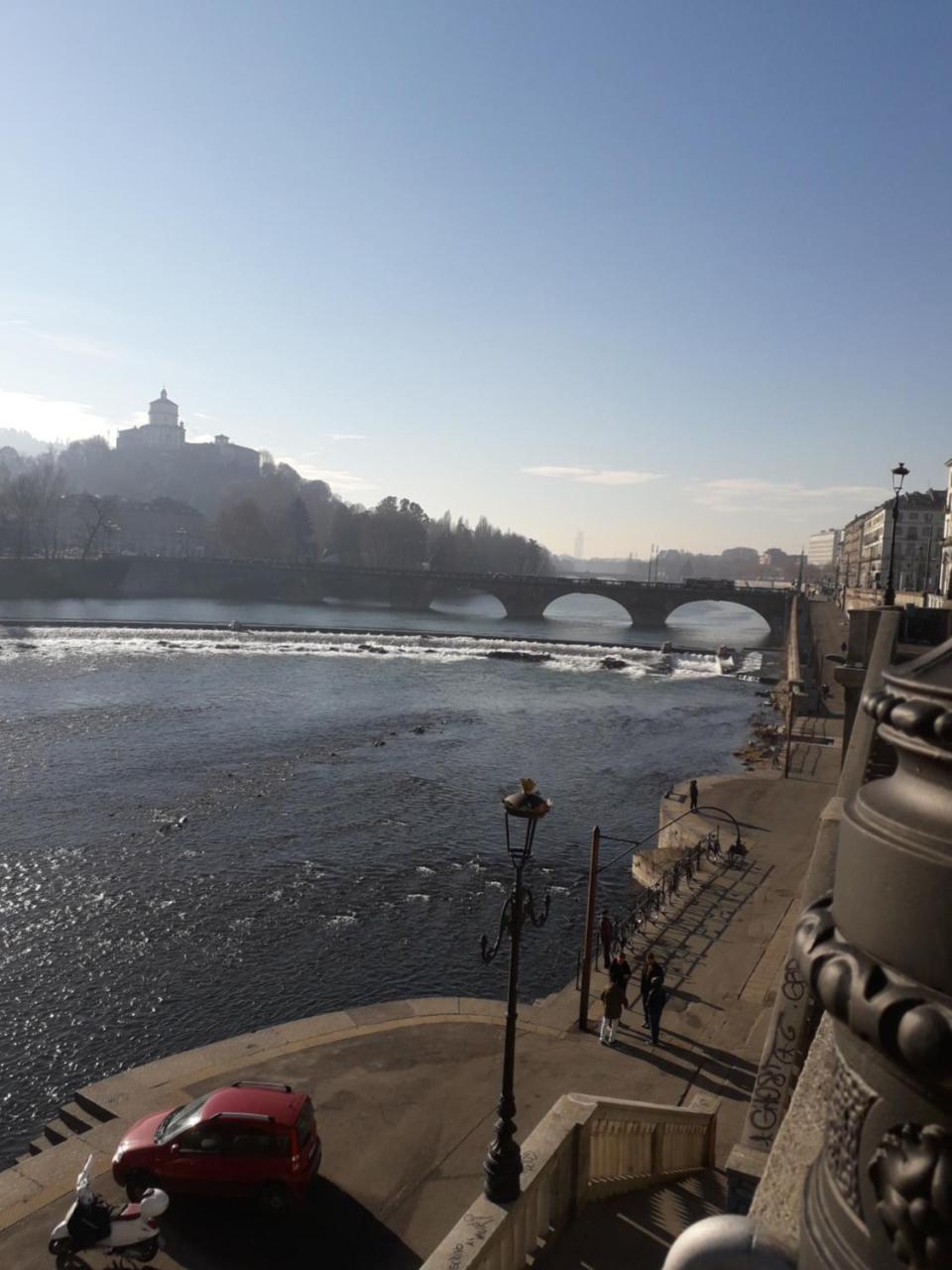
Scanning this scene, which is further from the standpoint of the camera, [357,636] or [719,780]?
[357,636]

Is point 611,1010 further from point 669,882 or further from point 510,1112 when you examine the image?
point 669,882

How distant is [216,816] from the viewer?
24531mm

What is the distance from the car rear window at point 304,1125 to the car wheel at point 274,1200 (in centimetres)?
41

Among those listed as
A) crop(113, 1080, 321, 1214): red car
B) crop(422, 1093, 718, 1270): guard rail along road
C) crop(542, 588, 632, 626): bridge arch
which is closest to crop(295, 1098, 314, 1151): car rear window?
crop(113, 1080, 321, 1214): red car

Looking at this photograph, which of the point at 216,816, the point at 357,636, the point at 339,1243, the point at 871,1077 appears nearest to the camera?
the point at 871,1077

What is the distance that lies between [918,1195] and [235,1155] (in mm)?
8585

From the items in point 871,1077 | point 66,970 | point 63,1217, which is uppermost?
point 871,1077

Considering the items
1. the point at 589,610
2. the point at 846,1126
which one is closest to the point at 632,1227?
the point at 846,1126

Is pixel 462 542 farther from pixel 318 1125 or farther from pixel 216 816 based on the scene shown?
pixel 318 1125

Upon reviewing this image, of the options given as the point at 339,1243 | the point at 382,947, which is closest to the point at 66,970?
the point at 382,947

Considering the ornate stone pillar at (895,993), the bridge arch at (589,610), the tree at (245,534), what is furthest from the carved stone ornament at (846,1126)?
the tree at (245,534)

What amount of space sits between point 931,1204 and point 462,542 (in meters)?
141

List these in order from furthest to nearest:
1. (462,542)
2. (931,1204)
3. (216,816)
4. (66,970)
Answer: (462,542) → (216,816) → (66,970) → (931,1204)

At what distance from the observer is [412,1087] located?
10570 millimetres
